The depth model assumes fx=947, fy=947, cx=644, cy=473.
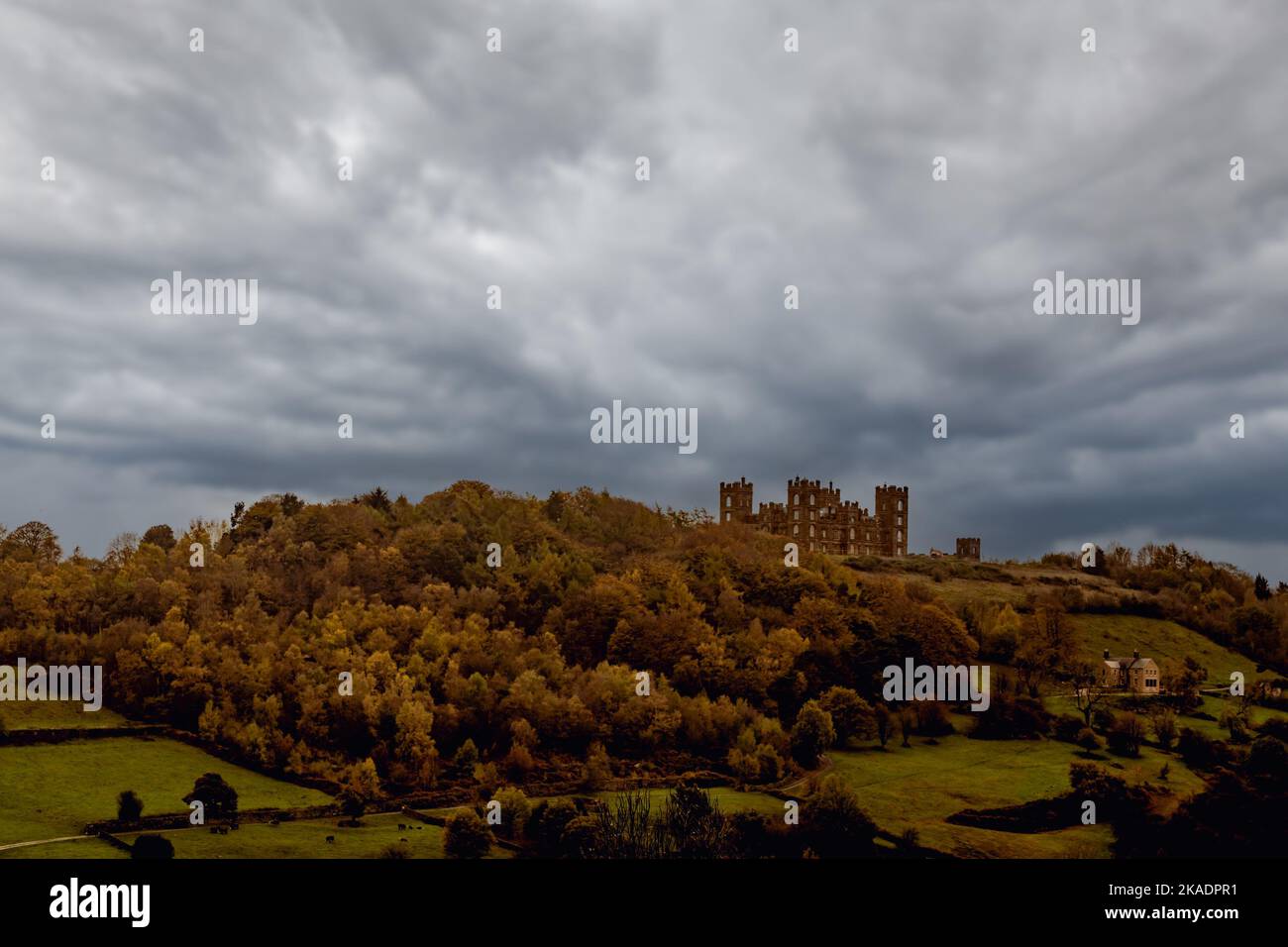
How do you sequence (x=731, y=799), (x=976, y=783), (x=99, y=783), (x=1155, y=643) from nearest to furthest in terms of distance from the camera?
(x=99, y=783), (x=731, y=799), (x=976, y=783), (x=1155, y=643)

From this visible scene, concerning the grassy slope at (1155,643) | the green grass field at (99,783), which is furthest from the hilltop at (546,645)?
the green grass field at (99,783)

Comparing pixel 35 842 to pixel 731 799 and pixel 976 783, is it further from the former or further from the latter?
pixel 976 783

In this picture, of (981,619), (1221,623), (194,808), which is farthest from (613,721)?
(1221,623)

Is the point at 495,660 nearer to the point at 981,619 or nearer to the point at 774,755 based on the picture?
the point at 774,755

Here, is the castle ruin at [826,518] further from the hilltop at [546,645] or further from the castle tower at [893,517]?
the hilltop at [546,645]

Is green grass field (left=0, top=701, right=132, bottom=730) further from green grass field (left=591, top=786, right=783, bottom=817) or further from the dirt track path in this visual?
green grass field (left=591, top=786, right=783, bottom=817)

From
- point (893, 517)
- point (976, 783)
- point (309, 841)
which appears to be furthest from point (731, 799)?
point (893, 517)

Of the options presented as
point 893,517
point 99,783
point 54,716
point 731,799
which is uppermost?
point 893,517
